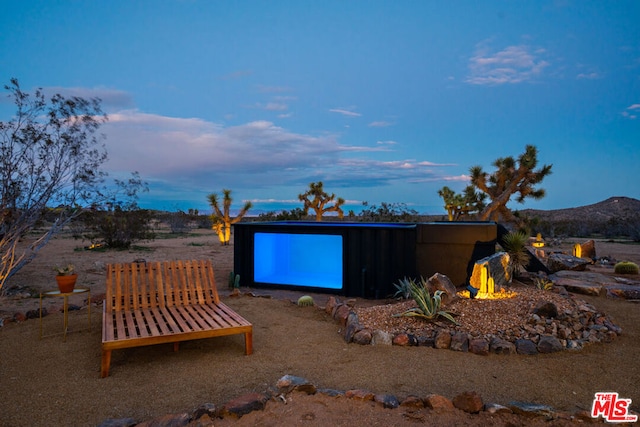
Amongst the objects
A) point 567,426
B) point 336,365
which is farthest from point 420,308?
point 567,426

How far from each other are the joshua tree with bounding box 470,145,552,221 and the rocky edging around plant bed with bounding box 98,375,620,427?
1716 centimetres

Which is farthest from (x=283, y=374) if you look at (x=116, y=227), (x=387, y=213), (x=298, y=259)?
(x=387, y=213)

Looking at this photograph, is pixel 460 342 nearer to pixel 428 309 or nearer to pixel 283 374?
pixel 428 309

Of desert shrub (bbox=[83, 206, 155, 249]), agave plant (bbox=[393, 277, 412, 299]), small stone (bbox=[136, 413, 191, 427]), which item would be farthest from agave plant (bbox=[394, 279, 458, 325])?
desert shrub (bbox=[83, 206, 155, 249])

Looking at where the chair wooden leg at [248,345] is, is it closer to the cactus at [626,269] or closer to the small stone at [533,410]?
the small stone at [533,410]

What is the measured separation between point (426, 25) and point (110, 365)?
1086 cm

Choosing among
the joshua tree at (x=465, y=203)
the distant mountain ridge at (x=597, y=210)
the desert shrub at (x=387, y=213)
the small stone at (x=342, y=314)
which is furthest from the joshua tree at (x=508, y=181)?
the distant mountain ridge at (x=597, y=210)

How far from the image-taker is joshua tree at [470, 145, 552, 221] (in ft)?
61.4

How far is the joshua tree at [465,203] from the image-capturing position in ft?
68.2

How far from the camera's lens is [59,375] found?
4.15 m

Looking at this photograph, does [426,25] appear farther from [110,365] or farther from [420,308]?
[110,365]

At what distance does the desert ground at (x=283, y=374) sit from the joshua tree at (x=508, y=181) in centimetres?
1387

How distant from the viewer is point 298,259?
30.0 ft

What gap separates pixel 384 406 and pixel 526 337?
2.49 m
